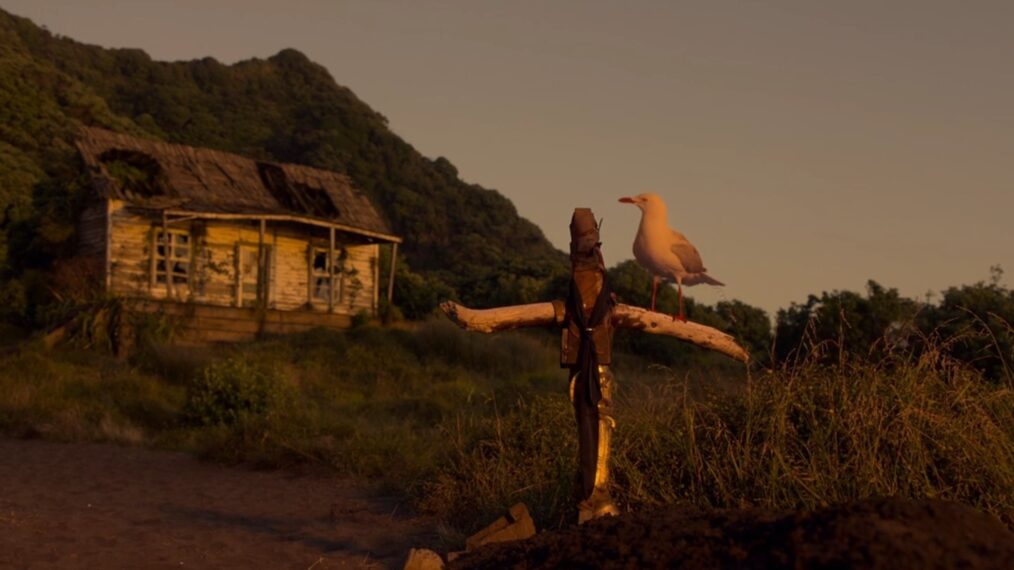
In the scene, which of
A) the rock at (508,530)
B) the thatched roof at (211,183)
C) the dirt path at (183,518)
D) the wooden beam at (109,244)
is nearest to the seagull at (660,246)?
the rock at (508,530)

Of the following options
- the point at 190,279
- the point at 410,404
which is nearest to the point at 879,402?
the point at 410,404

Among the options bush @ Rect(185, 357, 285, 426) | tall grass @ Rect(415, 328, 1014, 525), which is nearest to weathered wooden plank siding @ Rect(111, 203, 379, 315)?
bush @ Rect(185, 357, 285, 426)

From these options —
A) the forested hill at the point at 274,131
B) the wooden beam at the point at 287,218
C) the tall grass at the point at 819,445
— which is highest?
the forested hill at the point at 274,131

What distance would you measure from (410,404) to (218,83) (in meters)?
77.5

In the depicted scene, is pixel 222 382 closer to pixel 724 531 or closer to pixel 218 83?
pixel 724 531

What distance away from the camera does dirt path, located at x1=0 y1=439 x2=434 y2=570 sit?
7.16 m

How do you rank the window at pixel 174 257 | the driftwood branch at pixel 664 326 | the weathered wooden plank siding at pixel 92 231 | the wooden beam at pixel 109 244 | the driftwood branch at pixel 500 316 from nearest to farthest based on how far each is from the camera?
the driftwood branch at pixel 500 316, the driftwood branch at pixel 664 326, the wooden beam at pixel 109 244, the weathered wooden plank siding at pixel 92 231, the window at pixel 174 257

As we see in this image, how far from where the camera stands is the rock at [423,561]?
17.2 ft

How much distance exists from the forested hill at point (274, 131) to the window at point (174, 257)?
37.7 ft

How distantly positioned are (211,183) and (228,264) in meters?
2.41

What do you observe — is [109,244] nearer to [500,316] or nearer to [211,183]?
[211,183]

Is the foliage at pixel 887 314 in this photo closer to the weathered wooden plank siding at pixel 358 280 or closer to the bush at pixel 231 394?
the bush at pixel 231 394

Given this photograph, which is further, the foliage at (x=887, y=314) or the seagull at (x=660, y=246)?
the foliage at (x=887, y=314)

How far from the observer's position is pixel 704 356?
27.9m
